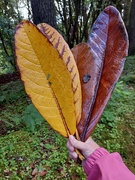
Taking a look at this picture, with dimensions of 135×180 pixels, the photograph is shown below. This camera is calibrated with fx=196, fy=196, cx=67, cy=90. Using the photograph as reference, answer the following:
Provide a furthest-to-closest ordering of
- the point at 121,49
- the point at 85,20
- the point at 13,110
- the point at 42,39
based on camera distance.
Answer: the point at 85,20 → the point at 13,110 → the point at 121,49 → the point at 42,39

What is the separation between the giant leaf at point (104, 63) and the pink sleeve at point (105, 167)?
110mm

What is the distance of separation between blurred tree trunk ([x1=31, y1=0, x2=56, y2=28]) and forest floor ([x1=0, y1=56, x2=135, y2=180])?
171cm

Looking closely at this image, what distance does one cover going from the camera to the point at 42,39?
52 centimetres

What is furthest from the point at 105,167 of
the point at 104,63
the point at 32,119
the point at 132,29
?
the point at 132,29

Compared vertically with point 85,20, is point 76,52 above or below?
above

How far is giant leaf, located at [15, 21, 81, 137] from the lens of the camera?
53 centimetres

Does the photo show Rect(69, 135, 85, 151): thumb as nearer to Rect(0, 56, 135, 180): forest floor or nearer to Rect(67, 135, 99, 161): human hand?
Rect(67, 135, 99, 161): human hand

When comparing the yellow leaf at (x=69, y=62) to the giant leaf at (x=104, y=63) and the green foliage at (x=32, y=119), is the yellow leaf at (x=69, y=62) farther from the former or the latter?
the green foliage at (x=32, y=119)

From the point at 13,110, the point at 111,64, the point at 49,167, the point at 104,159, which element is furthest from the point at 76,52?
the point at 13,110

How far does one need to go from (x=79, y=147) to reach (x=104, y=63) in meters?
0.29

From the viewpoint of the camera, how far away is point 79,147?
65 centimetres

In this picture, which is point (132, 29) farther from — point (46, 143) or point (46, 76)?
point (46, 76)

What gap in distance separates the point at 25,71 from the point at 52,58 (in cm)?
8

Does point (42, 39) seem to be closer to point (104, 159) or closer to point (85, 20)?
point (104, 159)
